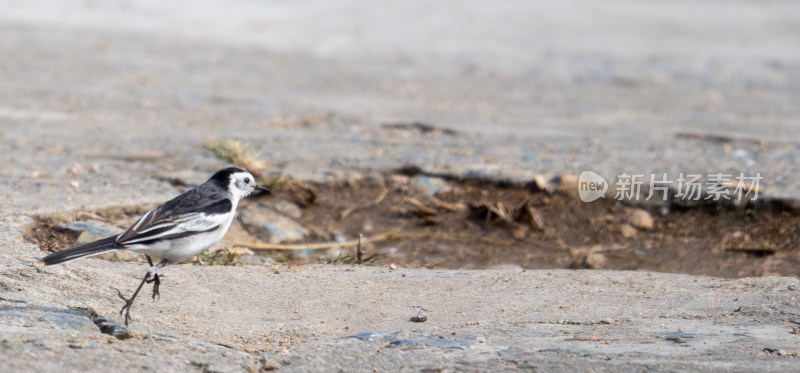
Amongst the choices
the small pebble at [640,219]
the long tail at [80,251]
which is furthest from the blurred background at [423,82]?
the long tail at [80,251]

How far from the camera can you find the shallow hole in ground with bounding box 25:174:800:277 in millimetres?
5043

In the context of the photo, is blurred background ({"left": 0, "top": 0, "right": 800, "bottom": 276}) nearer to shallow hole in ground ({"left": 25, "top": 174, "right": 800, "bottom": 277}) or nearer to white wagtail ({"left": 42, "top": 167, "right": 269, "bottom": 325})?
shallow hole in ground ({"left": 25, "top": 174, "right": 800, "bottom": 277})

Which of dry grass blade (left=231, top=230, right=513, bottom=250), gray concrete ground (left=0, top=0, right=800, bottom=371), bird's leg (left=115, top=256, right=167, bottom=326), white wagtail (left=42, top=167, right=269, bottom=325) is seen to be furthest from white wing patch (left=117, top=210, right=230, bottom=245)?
dry grass blade (left=231, top=230, right=513, bottom=250)

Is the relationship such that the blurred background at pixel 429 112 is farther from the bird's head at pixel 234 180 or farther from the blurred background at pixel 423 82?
the bird's head at pixel 234 180

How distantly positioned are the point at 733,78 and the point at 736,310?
6710 millimetres

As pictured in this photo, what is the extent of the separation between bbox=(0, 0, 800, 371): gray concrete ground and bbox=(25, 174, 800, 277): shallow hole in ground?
240 mm

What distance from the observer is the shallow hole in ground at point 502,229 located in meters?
5.04

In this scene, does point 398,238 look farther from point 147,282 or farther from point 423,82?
point 423,82

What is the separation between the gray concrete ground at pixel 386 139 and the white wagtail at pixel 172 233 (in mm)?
233

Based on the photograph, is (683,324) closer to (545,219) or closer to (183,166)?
(545,219)

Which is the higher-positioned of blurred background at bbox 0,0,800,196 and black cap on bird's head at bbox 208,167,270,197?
blurred background at bbox 0,0,800,196

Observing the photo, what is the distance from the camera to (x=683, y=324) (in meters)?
3.72

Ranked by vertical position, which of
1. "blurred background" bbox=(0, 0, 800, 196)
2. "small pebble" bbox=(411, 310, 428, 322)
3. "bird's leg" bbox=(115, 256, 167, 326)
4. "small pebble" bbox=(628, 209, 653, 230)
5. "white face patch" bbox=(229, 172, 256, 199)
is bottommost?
"small pebble" bbox=(411, 310, 428, 322)

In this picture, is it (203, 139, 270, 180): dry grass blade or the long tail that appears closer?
the long tail
